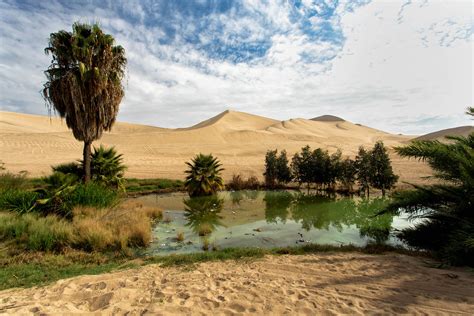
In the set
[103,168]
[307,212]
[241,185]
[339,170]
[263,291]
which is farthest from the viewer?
[241,185]

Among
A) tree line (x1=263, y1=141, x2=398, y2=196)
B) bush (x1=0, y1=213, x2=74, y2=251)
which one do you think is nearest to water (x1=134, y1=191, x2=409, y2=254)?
tree line (x1=263, y1=141, x2=398, y2=196)

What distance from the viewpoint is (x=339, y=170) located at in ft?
63.7

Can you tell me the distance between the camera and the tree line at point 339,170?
17859mm

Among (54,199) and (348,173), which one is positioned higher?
(348,173)

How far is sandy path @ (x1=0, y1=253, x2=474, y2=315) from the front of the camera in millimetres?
4363

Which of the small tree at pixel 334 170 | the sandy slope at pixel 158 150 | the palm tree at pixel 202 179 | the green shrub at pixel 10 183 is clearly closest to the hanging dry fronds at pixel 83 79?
the sandy slope at pixel 158 150

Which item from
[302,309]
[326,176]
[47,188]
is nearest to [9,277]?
[47,188]

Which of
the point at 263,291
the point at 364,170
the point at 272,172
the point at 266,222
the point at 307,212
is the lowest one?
the point at 266,222

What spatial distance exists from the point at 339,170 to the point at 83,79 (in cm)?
1638

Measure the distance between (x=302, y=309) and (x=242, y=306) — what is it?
0.96 metres

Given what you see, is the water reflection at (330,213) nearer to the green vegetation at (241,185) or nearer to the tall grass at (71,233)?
the green vegetation at (241,185)

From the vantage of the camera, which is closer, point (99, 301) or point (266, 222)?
point (99, 301)

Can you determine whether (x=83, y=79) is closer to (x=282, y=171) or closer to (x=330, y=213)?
(x=330, y=213)

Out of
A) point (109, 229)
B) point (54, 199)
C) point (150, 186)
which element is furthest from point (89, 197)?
point (150, 186)
